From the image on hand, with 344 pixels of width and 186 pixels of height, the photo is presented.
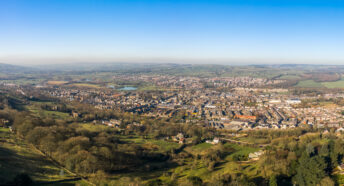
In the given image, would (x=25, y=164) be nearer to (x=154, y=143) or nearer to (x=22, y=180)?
(x=22, y=180)

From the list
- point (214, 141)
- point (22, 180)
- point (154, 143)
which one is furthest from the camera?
point (214, 141)

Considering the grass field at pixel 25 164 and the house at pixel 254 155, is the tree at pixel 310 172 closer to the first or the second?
the house at pixel 254 155

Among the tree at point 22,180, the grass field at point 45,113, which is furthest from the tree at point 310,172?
the grass field at point 45,113

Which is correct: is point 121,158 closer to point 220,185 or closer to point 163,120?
point 220,185

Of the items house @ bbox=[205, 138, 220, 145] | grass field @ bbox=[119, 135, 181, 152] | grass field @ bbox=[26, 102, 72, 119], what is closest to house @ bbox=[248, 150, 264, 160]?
house @ bbox=[205, 138, 220, 145]

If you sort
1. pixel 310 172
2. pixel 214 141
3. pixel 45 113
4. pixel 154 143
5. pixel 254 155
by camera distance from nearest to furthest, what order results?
1. pixel 310 172
2. pixel 254 155
3. pixel 154 143
4. pixel 214 141
5. pixel 45 113

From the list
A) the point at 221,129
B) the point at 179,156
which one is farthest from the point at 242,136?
the point at 179,156

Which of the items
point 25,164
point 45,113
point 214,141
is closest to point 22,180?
point 25,164

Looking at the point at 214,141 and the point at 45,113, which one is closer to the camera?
the point at 214,141
